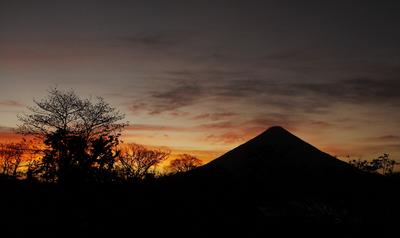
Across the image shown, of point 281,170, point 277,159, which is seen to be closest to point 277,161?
point 277,159

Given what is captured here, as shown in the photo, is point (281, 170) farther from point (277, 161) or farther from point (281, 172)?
point (277, 161)

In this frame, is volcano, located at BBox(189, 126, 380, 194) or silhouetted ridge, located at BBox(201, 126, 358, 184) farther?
silhouetted ridge, located at BBox(201, 126, 358, 184)

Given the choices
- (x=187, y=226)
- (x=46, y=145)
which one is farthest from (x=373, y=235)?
(x=46, y=145)

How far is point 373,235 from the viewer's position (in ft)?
54.0

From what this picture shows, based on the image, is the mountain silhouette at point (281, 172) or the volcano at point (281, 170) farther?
the volcano at point (281, 170)

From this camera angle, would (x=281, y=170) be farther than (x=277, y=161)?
No

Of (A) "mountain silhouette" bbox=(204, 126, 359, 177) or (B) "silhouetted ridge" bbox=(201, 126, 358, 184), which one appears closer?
(B) "silhouetted ridge" bbox=(201, 126, 358, 184)

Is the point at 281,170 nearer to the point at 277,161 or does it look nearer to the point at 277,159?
the point at 277,161

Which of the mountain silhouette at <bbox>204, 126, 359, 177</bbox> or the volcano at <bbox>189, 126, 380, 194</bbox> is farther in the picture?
the mountain silhouette at <bbox>204, 126, 359, 177</bbox>

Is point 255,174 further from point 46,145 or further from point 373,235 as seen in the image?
point 46,145

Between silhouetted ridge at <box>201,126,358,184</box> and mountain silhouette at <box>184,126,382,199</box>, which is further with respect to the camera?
silhouetted ridge at <box>201,126,358,184</box>

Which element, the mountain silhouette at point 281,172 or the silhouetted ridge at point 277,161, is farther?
the silhouetted ridge at point 277,161

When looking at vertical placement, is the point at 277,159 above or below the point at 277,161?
above

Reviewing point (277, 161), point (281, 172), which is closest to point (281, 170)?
point (281, 172)
